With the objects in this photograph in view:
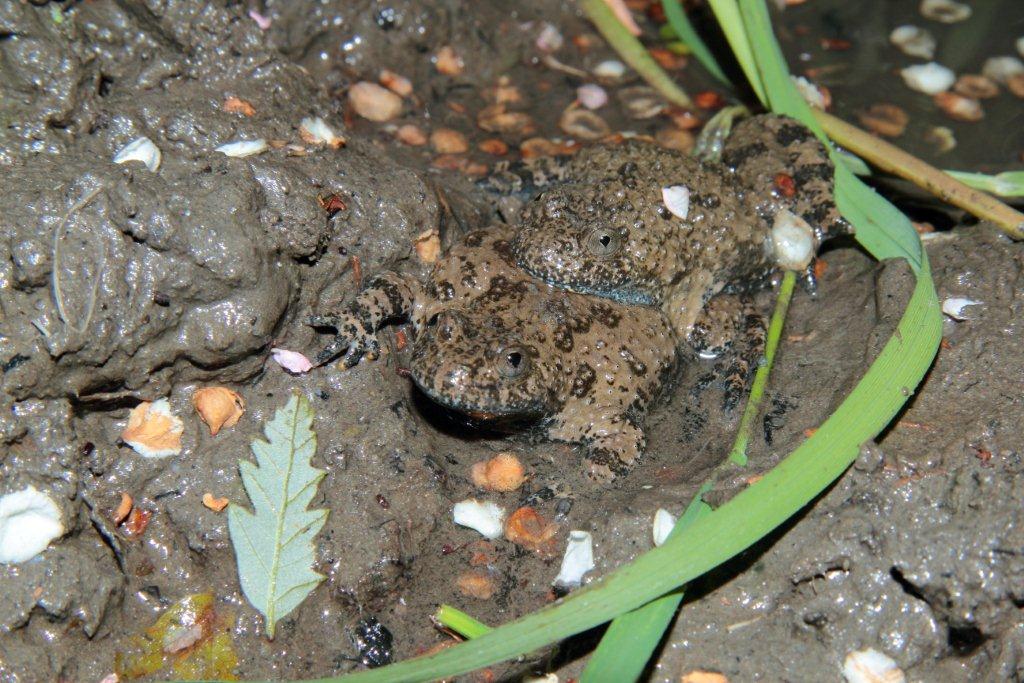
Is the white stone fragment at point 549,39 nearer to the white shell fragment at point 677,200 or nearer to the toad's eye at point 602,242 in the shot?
the white shell fragment at point 677,200

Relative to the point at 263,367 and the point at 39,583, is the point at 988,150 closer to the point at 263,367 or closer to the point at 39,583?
the point at 263,367

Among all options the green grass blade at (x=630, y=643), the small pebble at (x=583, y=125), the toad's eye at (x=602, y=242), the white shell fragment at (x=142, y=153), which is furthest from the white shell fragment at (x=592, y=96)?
the green grass blade at (x=630, y=643)

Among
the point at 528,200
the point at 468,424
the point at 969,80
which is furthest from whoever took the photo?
the point at 969,80

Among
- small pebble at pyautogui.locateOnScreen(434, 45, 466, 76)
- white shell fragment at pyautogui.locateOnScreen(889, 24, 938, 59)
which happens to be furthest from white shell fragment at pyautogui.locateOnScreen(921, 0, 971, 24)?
small pebble at pyautogui.locateOnScreen(434, 45, 466, 76)

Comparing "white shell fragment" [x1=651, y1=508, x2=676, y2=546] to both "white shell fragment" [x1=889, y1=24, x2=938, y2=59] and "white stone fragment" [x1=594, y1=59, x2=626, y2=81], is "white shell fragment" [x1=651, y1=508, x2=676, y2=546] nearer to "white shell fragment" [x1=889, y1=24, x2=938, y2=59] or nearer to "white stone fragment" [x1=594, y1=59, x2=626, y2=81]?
"white stone fragment" [x1=594, y1=59, x2=626, y2=81]

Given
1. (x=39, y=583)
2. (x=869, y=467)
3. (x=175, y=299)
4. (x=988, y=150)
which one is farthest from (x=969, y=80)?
(x=39, y=583)

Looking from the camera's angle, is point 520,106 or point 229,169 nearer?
point 229,169
